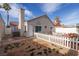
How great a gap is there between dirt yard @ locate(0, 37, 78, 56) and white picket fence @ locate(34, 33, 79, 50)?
2.8 inches

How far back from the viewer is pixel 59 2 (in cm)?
434

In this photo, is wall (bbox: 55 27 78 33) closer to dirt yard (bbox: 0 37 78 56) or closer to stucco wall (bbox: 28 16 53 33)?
stucco wall (bbox: 28 16 53 33)

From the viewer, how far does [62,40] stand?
4375 mm

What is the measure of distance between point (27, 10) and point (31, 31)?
440mm

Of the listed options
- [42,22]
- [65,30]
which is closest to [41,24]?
[42,22]

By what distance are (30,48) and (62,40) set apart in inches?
25.6

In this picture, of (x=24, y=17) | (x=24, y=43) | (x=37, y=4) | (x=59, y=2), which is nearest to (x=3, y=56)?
(x=24, y=43)

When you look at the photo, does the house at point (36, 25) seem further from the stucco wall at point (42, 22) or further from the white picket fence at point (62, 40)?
the white picket fence at point (62, 40)

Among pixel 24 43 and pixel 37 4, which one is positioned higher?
pixel 37 4

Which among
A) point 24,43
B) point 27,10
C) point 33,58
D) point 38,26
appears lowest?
point 33,58

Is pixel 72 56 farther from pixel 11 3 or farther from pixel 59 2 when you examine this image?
pixel 11 3

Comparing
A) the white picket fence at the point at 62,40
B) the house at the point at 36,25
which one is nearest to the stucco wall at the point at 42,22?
the house at the point at 36,25

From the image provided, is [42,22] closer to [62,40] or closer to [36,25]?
[36,25]

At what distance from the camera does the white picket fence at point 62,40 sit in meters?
4.32
